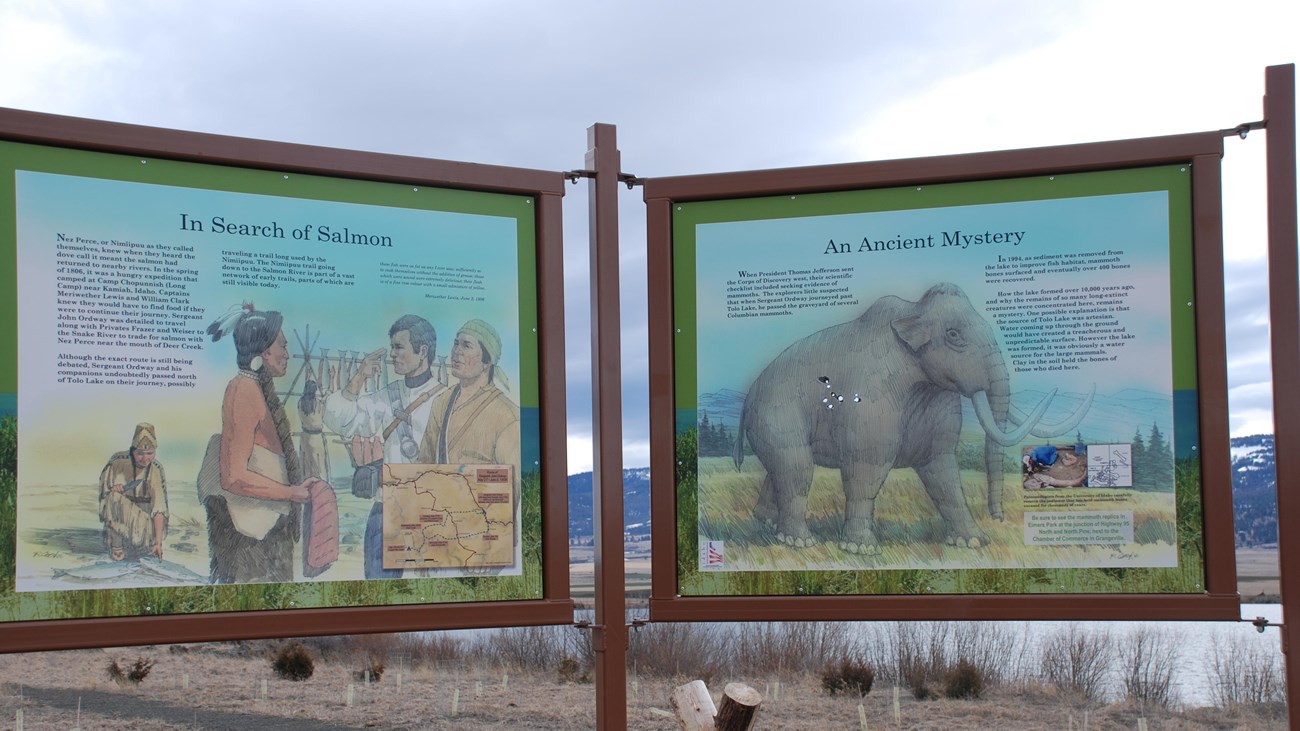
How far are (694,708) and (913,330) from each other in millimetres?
2186

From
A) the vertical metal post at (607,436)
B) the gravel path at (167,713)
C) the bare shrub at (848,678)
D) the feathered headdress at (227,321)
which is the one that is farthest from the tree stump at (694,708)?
the bare shrub at (848,678)

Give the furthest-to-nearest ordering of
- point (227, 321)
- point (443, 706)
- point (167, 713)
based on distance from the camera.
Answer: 1. point (443, 706)
2. point (167, 713)
3. point (227, 321)

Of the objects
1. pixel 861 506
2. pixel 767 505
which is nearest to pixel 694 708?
pixel 767 505

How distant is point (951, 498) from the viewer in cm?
578

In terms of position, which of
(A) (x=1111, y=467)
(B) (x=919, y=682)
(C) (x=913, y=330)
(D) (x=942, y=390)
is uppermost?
(C) (x=913, y=330)

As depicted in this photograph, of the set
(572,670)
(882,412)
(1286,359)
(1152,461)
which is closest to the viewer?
(1286,359)

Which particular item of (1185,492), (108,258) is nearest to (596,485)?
(108,258)

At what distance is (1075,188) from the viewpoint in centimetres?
584

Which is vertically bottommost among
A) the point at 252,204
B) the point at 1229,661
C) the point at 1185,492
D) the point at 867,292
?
the point at 1229,661

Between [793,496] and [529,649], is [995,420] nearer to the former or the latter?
[793,496]

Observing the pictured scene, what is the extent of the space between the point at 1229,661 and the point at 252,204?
30.5 ft

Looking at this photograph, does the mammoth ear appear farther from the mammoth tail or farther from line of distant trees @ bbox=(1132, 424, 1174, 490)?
line of distant trees @ bbox=(1132, 424, 1174, 490)

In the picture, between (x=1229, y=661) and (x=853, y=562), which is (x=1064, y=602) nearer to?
(x=853, y=562)

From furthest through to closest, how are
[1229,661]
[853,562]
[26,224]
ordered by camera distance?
[1229,661], [853,562], [26,224]
